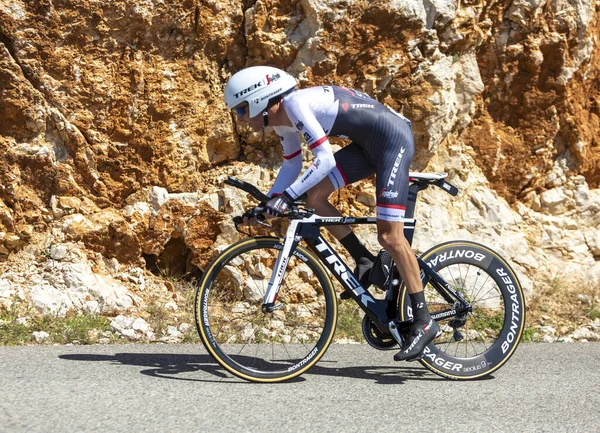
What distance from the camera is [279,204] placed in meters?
4.78

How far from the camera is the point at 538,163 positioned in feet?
28.7

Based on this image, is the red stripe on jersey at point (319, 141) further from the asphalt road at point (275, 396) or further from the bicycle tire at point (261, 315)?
the asphalt road at point (275, 396)

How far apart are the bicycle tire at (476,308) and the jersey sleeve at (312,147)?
3.44 feet

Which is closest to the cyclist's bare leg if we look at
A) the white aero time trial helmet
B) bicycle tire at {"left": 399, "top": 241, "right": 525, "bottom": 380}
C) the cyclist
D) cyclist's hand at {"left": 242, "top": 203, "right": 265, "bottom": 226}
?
the cyclist

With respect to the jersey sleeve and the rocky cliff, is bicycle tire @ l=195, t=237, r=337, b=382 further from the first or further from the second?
the rocky cliff

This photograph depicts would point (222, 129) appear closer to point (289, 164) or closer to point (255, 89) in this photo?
point (289, 164)

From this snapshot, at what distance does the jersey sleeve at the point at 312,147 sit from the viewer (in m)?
4.77

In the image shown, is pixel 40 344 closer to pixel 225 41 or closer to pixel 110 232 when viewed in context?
pixel 110 232

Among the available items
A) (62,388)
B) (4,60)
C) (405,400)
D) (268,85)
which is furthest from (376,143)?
(4,60)

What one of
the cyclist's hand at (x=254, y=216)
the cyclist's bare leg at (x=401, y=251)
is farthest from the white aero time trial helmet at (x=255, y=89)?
the cyclist's bare leg at (x=401, y=251)

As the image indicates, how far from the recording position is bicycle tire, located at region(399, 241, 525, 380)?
5160 millimetres

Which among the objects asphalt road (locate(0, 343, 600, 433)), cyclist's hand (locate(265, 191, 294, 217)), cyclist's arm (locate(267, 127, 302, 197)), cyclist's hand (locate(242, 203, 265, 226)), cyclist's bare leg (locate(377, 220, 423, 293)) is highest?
cyclist's arm (locate(267, 127, 302, 197))

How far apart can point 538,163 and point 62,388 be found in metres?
6.27

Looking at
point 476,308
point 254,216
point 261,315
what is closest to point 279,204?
point 254,216
